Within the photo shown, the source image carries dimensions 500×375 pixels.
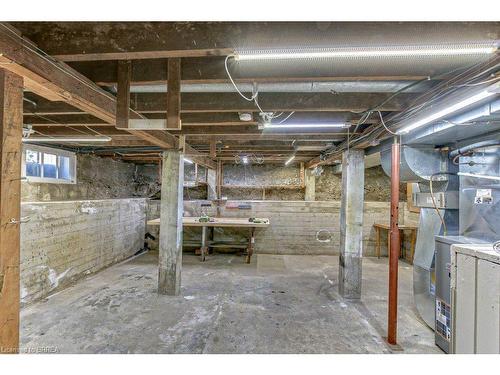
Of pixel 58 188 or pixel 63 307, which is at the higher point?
pixel 58 188

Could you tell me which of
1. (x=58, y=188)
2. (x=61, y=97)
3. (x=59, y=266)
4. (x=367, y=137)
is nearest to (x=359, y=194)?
(x=367, y=137)

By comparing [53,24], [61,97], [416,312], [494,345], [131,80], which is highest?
[53,24]

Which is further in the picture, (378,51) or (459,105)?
(459,105)

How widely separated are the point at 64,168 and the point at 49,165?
336 mm

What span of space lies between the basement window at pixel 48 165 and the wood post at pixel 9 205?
12.8 ft

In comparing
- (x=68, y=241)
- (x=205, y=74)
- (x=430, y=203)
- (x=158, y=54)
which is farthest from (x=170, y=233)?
(x=430, y=203)

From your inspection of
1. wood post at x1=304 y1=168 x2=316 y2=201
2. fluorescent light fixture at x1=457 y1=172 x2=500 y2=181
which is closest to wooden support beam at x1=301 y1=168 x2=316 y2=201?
wood post at x1=304 y1=168 x2=316 y2=201

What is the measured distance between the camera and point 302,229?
5.98 meters

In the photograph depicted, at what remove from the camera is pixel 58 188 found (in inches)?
195

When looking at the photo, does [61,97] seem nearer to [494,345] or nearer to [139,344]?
[139,344]

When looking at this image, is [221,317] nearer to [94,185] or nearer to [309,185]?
[94,185]

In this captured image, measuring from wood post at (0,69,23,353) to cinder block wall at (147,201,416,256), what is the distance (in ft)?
16.2

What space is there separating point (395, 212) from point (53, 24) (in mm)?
2998

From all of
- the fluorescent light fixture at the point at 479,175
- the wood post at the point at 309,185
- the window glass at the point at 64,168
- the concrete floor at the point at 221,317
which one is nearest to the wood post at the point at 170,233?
the concrete floor at the point at 221,317
